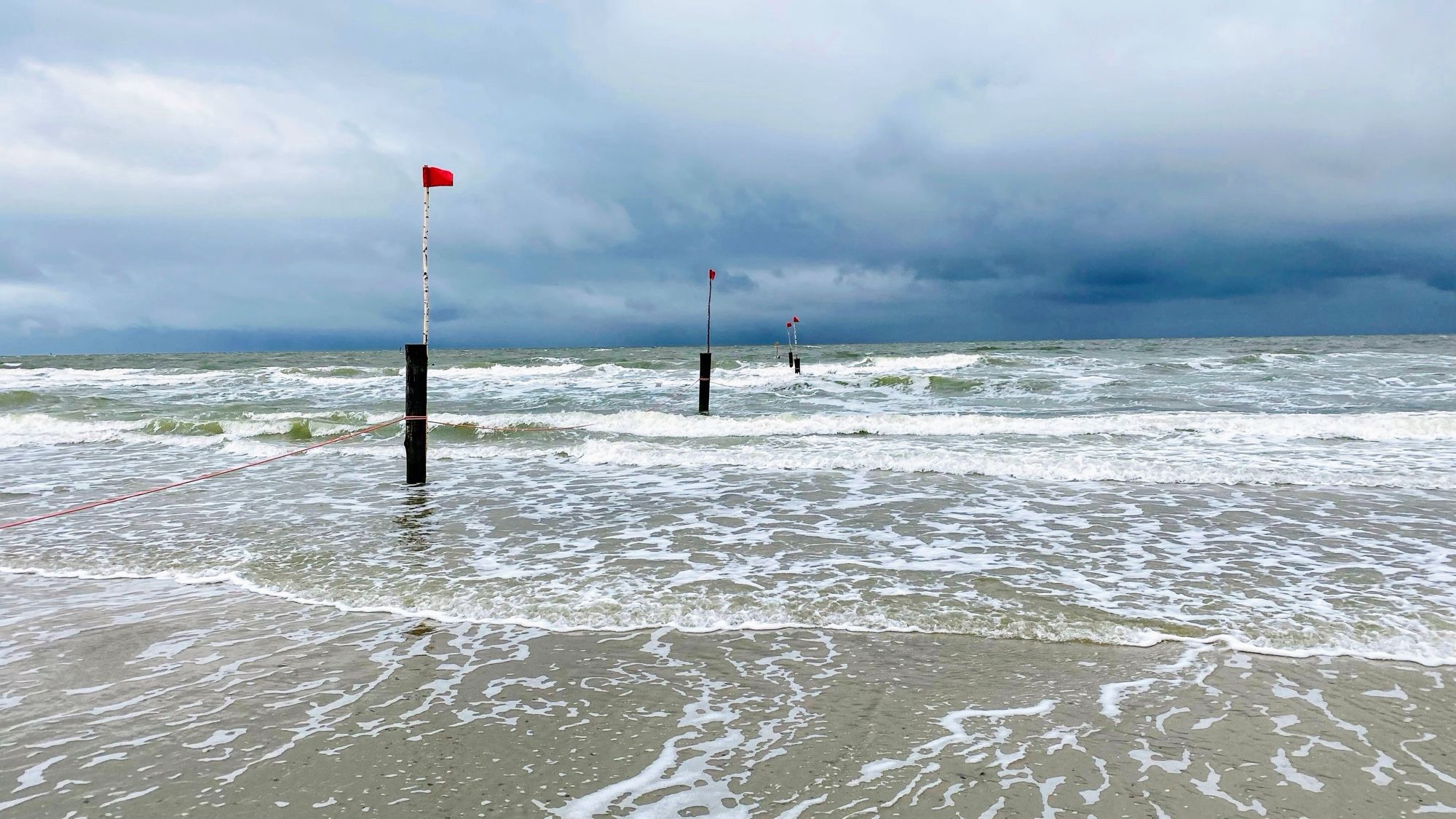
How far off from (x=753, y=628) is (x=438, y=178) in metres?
7.15

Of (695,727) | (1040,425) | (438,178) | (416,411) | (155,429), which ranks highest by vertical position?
(438,178)

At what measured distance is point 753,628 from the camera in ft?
16.6

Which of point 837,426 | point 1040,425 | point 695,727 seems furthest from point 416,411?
point 1040,425

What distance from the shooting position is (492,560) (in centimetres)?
675

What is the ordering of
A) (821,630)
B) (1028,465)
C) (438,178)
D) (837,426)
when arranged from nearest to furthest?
(821,630)
(438,178)
(1028,465)
(837,426)

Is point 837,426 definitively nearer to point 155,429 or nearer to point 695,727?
point 695,727

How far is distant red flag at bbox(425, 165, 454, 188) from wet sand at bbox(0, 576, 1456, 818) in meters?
6.07

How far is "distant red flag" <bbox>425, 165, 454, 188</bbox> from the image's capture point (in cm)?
955

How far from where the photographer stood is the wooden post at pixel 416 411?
10.2 metres

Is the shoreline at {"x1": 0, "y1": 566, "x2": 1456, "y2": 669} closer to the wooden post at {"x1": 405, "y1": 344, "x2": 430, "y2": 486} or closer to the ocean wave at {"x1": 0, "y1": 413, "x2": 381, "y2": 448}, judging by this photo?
the wooden post at {"x1": 405, "y1": 344, "x2": 430, "y2": 486}

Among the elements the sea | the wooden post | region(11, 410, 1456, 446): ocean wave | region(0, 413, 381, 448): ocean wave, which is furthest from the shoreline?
region(0, 413, 381, 448): ocean wave

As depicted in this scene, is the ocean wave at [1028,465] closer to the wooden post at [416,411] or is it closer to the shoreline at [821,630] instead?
the wooden post at [416,411]

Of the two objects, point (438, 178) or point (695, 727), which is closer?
point (695, 727)

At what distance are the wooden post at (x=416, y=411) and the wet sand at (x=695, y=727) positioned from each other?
5.40m
